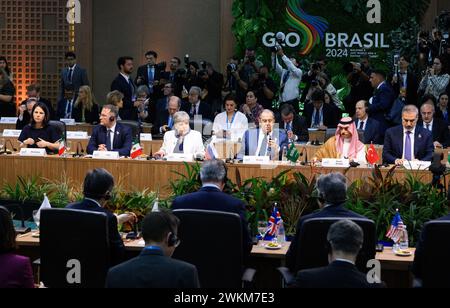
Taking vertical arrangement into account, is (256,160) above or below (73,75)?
below

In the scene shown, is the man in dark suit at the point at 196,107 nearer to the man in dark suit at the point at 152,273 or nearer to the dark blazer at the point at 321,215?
the dark blazer at the point at 321,215

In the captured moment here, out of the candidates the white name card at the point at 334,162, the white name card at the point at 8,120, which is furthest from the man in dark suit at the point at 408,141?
the white name card at the point at 8,120

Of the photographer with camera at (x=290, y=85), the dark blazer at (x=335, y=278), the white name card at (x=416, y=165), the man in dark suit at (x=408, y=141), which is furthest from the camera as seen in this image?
the photographer with camera at (x=290, y=85)

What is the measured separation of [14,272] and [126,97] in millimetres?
9025

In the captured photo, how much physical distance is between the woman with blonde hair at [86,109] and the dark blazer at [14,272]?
8279 mm

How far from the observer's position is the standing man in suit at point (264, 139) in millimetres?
9109

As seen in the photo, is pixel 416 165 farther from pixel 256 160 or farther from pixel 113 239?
pixel 113 239

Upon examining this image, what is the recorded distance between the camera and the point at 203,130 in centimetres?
1116

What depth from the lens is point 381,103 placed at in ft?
38.5

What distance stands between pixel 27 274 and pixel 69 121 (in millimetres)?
8413

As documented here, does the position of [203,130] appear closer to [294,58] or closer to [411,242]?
[294,58]

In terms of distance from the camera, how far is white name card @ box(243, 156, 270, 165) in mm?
8516

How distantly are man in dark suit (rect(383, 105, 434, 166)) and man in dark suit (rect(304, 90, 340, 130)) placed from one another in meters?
2.92

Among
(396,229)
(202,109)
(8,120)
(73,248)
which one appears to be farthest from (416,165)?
(8,120)
